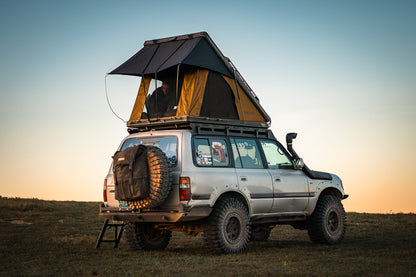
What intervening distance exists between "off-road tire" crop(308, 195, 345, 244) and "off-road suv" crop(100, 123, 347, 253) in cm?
2

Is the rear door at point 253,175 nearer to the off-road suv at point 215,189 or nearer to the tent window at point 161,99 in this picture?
the off-road suv at point 215,189

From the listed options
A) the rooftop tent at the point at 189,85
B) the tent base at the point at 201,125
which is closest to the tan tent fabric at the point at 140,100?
the rooftop tent at the point at 189,85

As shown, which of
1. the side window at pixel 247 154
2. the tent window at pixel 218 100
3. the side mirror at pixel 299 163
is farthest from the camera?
the side mirror at pixel 299 163

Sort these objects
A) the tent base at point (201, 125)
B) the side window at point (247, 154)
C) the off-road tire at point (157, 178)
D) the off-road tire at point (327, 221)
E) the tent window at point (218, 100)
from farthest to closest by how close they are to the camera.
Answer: the off-road tire at point (327, 221), the tent window at point (218, 100), the side window at point (247, 154), the tent base at point (201, 125), the off-road tire at point (157, 178)

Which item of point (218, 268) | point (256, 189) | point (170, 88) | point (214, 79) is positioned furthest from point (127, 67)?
point (218, 268)

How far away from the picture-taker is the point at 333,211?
12414mm

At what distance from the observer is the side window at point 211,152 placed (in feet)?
32.4

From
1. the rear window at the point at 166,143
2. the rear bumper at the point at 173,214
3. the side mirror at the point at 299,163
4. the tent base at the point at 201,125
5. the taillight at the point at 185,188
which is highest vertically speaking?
the tent base at the point at 201,125

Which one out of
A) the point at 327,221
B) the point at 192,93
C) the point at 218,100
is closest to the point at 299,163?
the point at 327,221

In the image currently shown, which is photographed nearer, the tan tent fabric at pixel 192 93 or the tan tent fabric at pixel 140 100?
the tan tent fabric at pixel 192 93

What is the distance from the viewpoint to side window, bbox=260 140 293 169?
11422mm

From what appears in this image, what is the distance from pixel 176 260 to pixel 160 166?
165 cm

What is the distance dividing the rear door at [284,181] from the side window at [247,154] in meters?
0.26

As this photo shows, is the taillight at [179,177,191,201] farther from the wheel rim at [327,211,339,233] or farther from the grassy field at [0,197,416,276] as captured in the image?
the wheel rim at [327,211,339,233]
